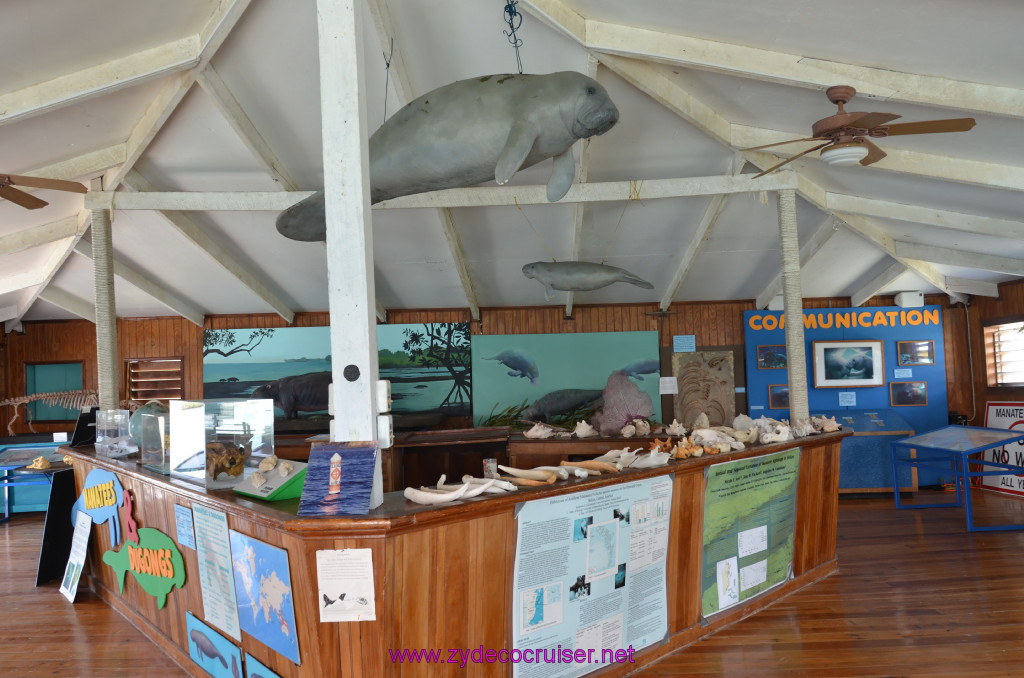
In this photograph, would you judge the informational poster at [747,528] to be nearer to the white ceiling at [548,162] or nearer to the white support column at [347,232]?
the white support column at [347,232]

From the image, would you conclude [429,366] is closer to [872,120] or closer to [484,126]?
[484,126]

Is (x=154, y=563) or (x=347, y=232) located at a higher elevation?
(x=347, y=232)

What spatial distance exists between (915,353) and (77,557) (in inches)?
383

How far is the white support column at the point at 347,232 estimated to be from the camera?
291 centimetres

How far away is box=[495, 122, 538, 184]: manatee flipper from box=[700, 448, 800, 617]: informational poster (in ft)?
6.99

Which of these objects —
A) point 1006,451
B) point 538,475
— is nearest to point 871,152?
point 538,475

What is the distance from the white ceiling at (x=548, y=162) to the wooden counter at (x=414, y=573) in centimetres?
282

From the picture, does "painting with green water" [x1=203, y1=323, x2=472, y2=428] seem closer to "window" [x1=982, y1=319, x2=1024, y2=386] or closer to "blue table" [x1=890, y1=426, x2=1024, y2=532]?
"blue table" [x1=890, y1=426, x2=1024, y2=532]

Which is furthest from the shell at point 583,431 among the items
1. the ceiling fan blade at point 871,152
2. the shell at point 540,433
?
the ceiling fan blade at point 871,152

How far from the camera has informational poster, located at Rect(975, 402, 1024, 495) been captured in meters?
7.99

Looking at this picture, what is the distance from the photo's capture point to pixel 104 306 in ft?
22.1

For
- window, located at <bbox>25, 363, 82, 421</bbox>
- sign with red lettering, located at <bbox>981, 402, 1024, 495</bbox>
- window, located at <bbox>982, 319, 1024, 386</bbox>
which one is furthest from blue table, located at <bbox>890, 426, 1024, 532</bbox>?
window, located at <bbox>25, 363, 82, 421</bbox>

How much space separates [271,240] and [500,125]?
17.4ft

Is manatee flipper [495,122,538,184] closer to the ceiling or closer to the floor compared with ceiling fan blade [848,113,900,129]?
closer to the floor
